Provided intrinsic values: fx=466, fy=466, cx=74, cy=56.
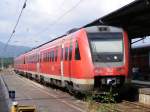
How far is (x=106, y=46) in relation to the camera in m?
19.9

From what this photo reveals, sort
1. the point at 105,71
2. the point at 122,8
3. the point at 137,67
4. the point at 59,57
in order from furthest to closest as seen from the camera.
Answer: the point at 137,67, the point at 59,57, the point at 122,8, the point at 105,71

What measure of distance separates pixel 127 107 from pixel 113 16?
6134mm

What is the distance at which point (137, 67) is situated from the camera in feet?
144

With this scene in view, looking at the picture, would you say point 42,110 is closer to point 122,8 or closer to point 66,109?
point 66,109

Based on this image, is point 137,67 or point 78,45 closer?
point 78,45

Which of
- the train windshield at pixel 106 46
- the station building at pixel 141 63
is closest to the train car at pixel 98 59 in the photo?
the train windshield at pixel 106 46

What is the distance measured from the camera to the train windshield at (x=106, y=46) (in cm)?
1958

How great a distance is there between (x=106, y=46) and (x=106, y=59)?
0.65 m

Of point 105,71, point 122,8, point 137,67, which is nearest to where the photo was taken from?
point 105,71

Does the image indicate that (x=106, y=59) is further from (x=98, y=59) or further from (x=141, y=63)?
(x=141, y=63)

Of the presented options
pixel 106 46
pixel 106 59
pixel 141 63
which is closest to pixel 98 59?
A: pixel 106 59

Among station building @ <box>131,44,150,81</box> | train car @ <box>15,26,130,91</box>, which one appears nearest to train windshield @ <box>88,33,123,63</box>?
train car @ <box>15,26,130,91</box>

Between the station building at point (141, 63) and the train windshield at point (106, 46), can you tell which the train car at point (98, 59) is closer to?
the train windshield at point (106, 46)

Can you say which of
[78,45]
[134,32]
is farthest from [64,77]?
[134,32]
